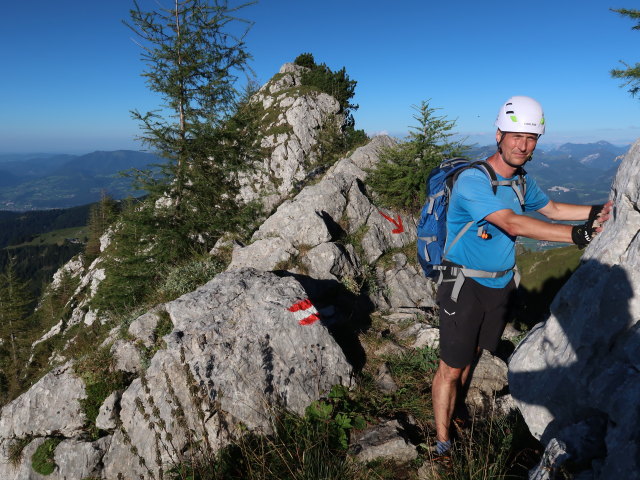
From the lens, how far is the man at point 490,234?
3262 millimetres

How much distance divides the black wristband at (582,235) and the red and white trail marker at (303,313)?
3.86 m

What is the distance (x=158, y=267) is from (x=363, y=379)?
9.69 m

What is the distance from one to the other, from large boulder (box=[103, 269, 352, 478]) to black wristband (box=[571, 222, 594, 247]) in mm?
3744

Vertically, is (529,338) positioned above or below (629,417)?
below

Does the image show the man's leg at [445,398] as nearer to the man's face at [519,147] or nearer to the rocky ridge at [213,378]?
the rocky ridge at [213,378]

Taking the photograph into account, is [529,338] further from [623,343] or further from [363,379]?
[363,379]

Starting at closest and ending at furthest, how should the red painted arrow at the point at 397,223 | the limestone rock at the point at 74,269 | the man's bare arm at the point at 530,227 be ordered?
the man's bare arm at the point at 530,227 < the red painted arrow at the point at 397,223 < the limestone rock at the point at 74,269

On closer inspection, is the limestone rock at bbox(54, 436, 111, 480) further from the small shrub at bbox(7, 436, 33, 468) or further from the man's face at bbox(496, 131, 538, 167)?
the man's face at bbox(496, 131, 538, 167)

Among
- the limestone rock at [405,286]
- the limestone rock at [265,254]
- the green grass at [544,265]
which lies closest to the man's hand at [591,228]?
the limestone rock at [405,286]

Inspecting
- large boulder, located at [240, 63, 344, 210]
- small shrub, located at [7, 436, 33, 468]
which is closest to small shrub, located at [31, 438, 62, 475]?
small shrub, located at [7, 436, 33, 468]

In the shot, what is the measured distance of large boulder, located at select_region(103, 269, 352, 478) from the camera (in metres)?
4.58

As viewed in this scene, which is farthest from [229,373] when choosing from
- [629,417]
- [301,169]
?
[301,169]

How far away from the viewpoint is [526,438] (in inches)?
146

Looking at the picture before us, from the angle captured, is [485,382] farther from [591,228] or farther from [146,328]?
[146,328]
